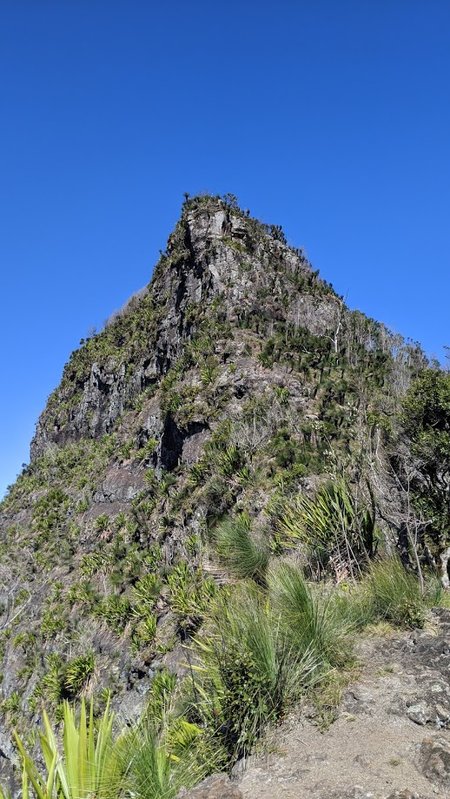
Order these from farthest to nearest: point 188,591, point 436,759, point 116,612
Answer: point 116,612 → point 188,591 → point 436,759

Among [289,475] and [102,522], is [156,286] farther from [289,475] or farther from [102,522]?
[289,475]

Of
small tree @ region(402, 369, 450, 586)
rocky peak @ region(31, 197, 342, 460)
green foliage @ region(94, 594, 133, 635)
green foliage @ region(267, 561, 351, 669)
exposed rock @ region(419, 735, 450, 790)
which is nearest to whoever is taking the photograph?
exposed rock @ region(419, 735, 450, 790)

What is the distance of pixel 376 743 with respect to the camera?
404 centimetres

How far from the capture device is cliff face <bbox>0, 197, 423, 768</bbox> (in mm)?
13961

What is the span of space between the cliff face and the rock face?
3.33 metres

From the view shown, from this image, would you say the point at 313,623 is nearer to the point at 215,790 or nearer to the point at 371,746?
the point at 371,746

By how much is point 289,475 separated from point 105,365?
2996cm

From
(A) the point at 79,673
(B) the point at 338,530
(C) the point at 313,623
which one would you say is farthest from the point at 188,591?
(C) the point at 313,623

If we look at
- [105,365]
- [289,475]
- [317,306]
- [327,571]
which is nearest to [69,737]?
[327,571]

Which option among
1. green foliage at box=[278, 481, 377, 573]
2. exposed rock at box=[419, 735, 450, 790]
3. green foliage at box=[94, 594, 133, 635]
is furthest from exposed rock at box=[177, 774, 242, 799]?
green foliage at box=[94, 594, 133, 635]

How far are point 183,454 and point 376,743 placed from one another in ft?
54.0

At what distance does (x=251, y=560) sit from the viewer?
9.24 m

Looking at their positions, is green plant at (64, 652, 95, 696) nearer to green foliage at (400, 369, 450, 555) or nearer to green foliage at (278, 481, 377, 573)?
green foliage at (278, 481, 377, 573)

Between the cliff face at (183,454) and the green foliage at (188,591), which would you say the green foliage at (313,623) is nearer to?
the cliff face at (183,454)
